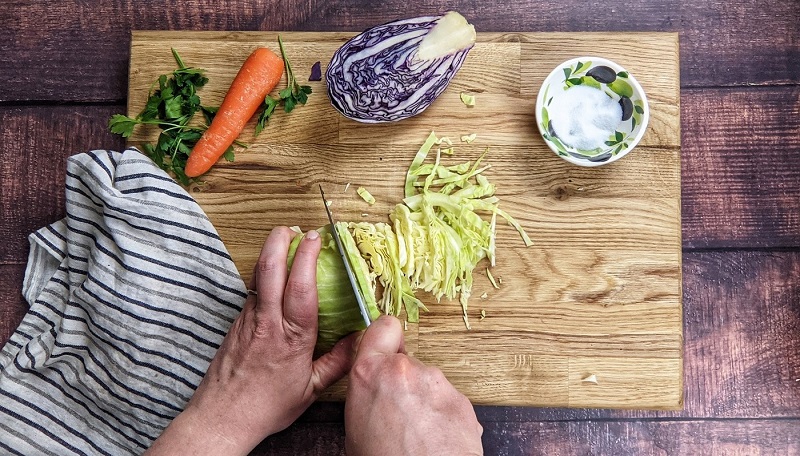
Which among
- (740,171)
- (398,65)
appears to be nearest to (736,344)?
(740,171)

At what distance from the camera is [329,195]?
6.88 ft

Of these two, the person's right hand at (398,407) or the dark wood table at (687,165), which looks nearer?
the person's right hand at (398,407)

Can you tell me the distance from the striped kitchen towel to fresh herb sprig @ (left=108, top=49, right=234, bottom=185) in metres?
0.06

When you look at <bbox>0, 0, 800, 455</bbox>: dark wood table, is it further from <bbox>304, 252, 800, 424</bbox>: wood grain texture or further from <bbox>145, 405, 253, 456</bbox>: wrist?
<bbox>145, 405, 253, 456</bbox>: wrist

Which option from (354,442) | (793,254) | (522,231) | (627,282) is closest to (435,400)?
(354,442)

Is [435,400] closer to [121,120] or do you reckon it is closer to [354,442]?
[354,442]

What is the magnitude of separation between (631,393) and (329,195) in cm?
114

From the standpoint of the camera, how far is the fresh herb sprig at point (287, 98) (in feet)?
6.81

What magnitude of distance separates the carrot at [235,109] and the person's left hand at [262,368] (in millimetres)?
356

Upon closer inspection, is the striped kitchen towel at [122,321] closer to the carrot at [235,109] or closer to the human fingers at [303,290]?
the carrot at [235,109]

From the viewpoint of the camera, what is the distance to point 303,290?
71.8 inches

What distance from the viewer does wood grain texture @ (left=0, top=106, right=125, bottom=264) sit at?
2.27 m

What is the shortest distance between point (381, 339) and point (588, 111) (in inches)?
37.4

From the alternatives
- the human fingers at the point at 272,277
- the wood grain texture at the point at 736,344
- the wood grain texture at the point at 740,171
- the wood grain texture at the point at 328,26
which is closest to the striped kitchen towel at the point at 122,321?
the human fingers at the point at 272,277
